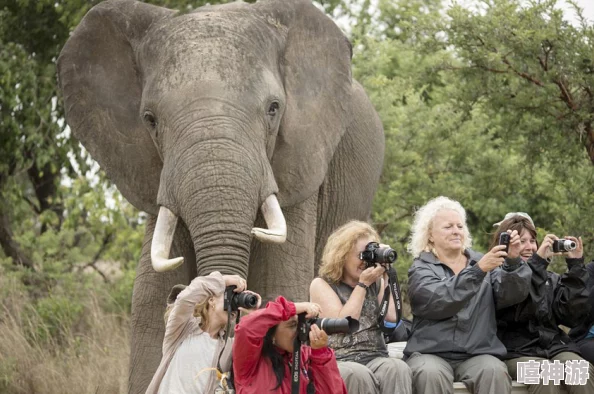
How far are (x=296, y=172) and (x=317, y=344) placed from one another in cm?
293

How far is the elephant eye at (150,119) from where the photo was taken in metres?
8.82

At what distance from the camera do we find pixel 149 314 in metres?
9.12

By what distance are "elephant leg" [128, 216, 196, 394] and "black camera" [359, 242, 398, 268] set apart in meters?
2.04

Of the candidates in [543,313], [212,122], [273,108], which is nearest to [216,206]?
[212,122]

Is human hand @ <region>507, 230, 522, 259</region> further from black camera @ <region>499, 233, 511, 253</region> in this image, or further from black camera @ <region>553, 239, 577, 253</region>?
black camera @ <region>553, 239, 577, 253</region>

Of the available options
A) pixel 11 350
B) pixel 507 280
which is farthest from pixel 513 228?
pixel 11 350

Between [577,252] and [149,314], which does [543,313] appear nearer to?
[577,252]

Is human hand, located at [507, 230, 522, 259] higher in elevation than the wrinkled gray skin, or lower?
lower

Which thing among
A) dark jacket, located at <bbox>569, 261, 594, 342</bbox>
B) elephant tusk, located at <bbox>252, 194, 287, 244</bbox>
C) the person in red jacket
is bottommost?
the person in red jacket

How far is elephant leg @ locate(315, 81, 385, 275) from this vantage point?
10.6 metres

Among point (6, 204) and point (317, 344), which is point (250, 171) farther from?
point (6, 204)

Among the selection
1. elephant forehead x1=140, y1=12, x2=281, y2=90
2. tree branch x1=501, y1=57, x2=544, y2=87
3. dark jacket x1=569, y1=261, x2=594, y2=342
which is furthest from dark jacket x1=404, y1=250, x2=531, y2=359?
tree branch x1=501, y1=57, x2=544, y2=87

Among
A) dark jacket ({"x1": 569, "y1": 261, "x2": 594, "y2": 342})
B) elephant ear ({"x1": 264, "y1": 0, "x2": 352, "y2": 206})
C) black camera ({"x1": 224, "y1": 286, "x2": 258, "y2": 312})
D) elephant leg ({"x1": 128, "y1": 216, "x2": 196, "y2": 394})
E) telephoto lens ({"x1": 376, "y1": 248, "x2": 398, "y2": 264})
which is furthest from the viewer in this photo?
elephant ear ({"x1": 264, "y1": 0, "x2": 352, "y2": 206})

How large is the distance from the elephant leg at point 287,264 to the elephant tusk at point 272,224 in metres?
0.63
